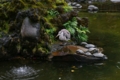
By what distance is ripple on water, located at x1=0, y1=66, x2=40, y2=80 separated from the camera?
7.74m

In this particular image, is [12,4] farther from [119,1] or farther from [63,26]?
[119,1]

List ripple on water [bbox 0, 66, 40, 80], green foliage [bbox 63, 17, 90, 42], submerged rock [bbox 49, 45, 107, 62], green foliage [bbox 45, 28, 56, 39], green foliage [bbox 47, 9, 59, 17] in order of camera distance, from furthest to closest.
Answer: green foliage [bbox 47, 9, 59, 17] < green foliage [bbox 63, 17, 90, 42] < green foliage [bbox 45, 28, 56, 39] < submerged rock [bbox 49, 45, 107, 62] < ripple on water [bbox 0, 66, 40, 80]

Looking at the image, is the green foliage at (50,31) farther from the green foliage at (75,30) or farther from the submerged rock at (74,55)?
the submerged rock at (74,55)

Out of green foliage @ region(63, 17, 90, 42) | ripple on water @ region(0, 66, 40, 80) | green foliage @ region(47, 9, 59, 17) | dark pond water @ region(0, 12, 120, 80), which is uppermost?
green foliage @ region(47, 9, 59, 17)

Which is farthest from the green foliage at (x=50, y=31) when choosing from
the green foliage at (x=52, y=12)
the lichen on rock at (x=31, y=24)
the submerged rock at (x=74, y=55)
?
the submerged rock at (x=74, y=55)

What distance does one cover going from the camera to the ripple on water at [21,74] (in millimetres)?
7742

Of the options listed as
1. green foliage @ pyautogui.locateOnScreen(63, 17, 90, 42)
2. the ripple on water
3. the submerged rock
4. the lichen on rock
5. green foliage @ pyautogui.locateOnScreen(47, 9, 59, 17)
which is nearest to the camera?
the ripple on water

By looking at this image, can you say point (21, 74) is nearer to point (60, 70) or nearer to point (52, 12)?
point (60, 70)

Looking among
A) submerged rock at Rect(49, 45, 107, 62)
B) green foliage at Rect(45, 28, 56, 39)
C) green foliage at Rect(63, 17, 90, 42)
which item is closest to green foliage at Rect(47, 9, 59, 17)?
green foliage at Rect(63, 17, 90, 42)

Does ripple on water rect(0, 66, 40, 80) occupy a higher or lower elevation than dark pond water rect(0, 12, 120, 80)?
higher

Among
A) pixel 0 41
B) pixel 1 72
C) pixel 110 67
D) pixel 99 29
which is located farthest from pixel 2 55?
pixel 99 29

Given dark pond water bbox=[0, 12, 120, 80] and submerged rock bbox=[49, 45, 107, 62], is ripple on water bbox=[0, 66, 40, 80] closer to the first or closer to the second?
dark pond water bbox=[0, 12, 120, 80]

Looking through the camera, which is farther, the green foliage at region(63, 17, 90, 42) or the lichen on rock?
the green foliage at region(63, 17, 90, 42)

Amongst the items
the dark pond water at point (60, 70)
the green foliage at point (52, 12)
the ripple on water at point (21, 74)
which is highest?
the green foliage at point (52, 12)
